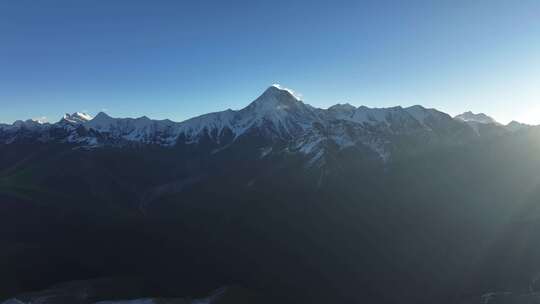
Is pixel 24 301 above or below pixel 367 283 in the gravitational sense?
above

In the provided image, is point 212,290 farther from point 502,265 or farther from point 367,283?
point 502,265

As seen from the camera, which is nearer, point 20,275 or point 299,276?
point 20,275

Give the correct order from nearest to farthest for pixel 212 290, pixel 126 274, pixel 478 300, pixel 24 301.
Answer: pixel 24 301, pixel 478 300, pixel 212 290, pixel 126 274

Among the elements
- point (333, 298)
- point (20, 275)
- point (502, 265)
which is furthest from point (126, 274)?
point (502, 265)

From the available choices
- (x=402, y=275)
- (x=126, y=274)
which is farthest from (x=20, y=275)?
(x=402, y=275)

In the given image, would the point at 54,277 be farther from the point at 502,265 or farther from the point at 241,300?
the point at 502,265

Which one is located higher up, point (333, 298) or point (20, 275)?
point (20, 275)

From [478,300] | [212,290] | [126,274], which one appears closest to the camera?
[478,300]

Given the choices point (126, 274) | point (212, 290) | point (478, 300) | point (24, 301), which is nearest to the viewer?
point (24, 301)

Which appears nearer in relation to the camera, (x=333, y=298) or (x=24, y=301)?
(x=24, y=301)
